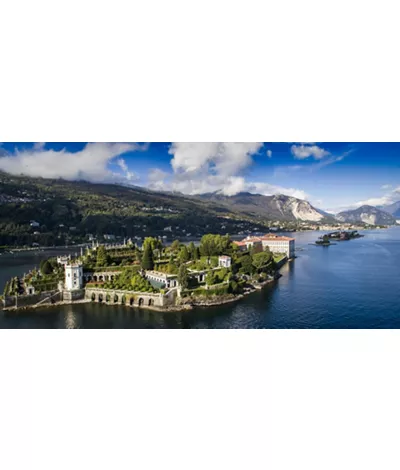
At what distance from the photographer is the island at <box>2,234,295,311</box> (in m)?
5.49

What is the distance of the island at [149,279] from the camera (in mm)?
5488

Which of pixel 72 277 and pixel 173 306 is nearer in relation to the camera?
pixel 173 306

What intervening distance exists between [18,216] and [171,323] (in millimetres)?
10471

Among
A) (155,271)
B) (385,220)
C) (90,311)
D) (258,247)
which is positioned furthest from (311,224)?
(90,311)

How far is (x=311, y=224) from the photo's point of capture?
19109mm

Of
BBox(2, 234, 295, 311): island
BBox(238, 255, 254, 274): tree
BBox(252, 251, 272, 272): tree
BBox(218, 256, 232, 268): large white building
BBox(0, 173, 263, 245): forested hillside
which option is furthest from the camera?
BBox(0, 173, 263, 245): forested hillside

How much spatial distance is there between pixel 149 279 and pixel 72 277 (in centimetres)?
119

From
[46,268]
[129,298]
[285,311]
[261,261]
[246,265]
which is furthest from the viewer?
[261,261]

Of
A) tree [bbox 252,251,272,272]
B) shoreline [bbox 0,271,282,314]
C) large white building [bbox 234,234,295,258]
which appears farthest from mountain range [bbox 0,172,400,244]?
shoreline [bbox 0,271,282,314]

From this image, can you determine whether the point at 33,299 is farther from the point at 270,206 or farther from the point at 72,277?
the point at 270,206

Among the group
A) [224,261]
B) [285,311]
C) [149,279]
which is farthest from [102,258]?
[285,311]

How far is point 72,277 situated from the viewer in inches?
233

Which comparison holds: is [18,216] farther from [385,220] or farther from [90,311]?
[385,220]

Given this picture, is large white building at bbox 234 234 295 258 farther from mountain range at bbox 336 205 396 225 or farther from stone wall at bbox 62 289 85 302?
mountain range at bbox 336 205 396 225
